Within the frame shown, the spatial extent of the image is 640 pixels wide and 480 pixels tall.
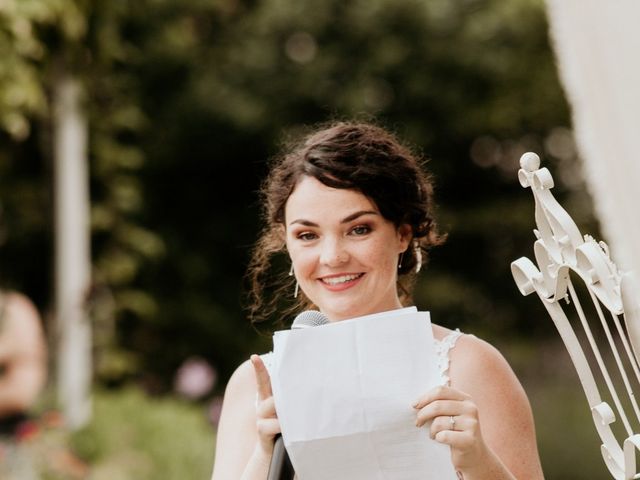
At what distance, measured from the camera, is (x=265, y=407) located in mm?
1722

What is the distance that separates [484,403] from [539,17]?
10310 mm

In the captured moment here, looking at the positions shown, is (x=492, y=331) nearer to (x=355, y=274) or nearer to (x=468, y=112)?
(x=468, y=112)

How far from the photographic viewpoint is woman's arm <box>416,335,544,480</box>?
64.3 inches

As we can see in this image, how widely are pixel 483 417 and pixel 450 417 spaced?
0.41 m

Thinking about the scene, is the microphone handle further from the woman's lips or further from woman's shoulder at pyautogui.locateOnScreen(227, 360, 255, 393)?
woman's shoulder at pyautogui.locateOnScreen(227, 360, 255, 393)

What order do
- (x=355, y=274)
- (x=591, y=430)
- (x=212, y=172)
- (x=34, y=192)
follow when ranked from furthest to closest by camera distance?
(x=212, y=172) → (x=591, y=430) → (x=34, y=192) → (x=355, y=274)

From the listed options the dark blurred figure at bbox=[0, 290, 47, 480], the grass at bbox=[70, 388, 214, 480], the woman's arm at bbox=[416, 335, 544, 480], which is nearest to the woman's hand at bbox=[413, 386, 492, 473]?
the woman's arm at bbox=[416, 335, 544, 480]

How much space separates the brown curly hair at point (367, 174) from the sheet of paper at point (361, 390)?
46 cm

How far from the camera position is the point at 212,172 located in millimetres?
11727

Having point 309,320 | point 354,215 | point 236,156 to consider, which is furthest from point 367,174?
point 236,156

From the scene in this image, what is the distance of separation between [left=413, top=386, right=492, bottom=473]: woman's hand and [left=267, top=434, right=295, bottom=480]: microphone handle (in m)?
0.21

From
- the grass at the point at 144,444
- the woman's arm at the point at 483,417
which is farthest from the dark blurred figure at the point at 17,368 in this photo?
the woman's arm at the point at 483,417

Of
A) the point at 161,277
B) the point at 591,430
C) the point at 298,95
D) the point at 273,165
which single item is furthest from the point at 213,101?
the point at 273,165

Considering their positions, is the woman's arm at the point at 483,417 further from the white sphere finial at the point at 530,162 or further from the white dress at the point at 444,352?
the white sphere finial at the point at 530,162
